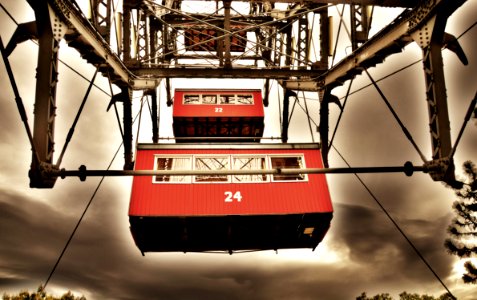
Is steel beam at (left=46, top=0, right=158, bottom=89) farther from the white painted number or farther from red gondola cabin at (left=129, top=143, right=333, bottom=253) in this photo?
the white painted number

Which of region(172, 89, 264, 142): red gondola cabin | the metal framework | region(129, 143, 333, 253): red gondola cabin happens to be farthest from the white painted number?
region(172, 89, 264, 142): red gondola cabin

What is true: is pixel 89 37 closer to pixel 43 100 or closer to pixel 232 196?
pixel 43 100

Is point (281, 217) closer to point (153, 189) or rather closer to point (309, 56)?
point (153, 189)

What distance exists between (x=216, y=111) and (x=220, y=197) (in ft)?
24.3

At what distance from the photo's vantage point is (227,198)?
12727 millimetres

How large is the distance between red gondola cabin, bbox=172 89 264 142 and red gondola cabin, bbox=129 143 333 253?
18.5 feet

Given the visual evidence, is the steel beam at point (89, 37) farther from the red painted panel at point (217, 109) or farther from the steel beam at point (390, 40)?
the red painted panel at point (217, 109)

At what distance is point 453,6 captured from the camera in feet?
19.9

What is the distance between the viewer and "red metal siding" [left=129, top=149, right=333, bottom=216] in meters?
12.4

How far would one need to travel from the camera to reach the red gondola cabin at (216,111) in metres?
19.3

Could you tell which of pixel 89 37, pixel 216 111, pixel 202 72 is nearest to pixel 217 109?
pixel 216 111

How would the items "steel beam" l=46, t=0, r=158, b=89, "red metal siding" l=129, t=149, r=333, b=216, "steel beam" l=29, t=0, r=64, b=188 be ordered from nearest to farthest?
"steel beam" l=29, t=0, r=64, b=188 < "steel beam" l=46, t=0, r=158, b=89 < "red metal siding" l=129, t=149, r=333, b=216

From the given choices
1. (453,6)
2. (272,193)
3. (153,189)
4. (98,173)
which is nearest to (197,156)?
(153,189)

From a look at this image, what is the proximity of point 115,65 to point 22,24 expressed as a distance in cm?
342
